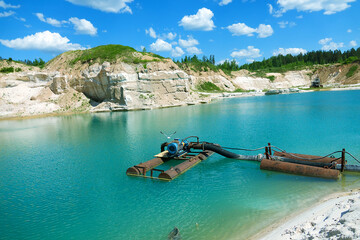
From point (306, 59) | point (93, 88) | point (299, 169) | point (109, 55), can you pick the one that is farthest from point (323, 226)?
point (306, 59)

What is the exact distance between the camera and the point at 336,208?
776 cm

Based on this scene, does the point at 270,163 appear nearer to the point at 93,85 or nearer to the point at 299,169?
the point at 299,169

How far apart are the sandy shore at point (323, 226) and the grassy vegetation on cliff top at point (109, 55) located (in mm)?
60918

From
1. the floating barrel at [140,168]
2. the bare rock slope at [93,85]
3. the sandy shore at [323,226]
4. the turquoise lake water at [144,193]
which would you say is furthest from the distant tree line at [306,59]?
the sandy shore at [323,226]

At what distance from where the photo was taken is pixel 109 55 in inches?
2672

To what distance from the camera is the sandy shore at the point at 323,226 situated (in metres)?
5.65

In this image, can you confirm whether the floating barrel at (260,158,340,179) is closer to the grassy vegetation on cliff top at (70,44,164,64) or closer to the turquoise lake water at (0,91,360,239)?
the turquoise lake water at (0,91,360,239)

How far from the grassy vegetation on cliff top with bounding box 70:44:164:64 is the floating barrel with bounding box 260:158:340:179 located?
2180 inches

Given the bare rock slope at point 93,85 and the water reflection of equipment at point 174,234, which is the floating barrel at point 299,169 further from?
the bare rock slope at point 93,85

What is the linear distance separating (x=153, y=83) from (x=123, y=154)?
45.9 meters

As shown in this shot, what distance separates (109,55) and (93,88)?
10374 millimetres

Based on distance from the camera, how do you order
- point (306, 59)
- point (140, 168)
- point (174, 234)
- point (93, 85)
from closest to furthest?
point (174, 234) → point (140, 168) → point (93, 85) → point (306, 59)

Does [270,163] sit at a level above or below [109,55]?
below

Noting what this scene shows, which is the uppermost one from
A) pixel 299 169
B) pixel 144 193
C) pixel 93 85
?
pixel 93 85
